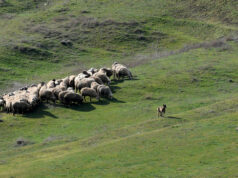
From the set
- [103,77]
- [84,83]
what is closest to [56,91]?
[84,83]

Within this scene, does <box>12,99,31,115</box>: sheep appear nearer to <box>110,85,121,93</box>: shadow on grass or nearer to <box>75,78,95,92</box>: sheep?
<box>75,78,95,92</box>: sheep

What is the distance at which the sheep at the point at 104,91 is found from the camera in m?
44.0

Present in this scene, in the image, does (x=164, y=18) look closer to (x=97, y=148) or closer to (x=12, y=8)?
(x=12, y=8)

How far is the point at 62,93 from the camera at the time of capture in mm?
42438

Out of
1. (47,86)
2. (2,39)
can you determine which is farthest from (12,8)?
(47,86)

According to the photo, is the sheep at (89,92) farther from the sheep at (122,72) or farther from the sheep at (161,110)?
the sheep at (161,110)

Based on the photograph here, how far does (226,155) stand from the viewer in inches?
1073

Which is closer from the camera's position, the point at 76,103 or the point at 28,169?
the point at 28,169

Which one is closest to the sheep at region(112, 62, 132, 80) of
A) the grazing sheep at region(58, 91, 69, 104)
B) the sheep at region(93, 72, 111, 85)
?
the sheep at region(93, 72, 111, 85)

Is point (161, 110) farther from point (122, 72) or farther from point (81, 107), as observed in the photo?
point (122, 72)

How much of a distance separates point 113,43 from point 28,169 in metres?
47.9

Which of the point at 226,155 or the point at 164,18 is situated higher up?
the point at 164,18

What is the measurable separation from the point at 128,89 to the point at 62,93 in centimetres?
681

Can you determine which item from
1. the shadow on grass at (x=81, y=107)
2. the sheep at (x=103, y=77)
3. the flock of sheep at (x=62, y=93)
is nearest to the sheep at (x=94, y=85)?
the flock of sheep at (x=62, y=93)
